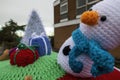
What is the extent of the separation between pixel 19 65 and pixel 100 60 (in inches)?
20.3

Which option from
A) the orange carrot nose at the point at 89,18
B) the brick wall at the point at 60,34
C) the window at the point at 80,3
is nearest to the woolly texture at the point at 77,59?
the orange carrot nose at the point at 89,18

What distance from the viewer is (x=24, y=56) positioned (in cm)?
166

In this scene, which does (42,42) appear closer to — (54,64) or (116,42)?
(54,64)

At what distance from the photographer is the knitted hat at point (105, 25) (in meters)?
1.47

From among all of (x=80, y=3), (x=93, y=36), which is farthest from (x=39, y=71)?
(x=80, y=3)

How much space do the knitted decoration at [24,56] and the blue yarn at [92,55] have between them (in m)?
0.27

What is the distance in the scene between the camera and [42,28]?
1981mm

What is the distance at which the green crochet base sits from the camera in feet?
5.24

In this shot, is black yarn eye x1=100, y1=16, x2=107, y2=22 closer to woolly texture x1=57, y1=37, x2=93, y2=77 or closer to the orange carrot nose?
the orange carrot nose

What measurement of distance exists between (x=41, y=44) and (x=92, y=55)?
47cm

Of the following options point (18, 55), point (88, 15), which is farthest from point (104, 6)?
point (18, 55)

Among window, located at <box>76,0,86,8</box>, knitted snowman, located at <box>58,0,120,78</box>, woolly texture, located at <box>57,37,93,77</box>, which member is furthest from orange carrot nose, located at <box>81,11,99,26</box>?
window, located at <box>76,0,86,8</box>

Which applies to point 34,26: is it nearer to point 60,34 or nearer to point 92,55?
point 92,55

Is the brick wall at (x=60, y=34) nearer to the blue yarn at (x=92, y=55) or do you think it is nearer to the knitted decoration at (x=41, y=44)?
the knitted decoration at (x=41, y=44)
